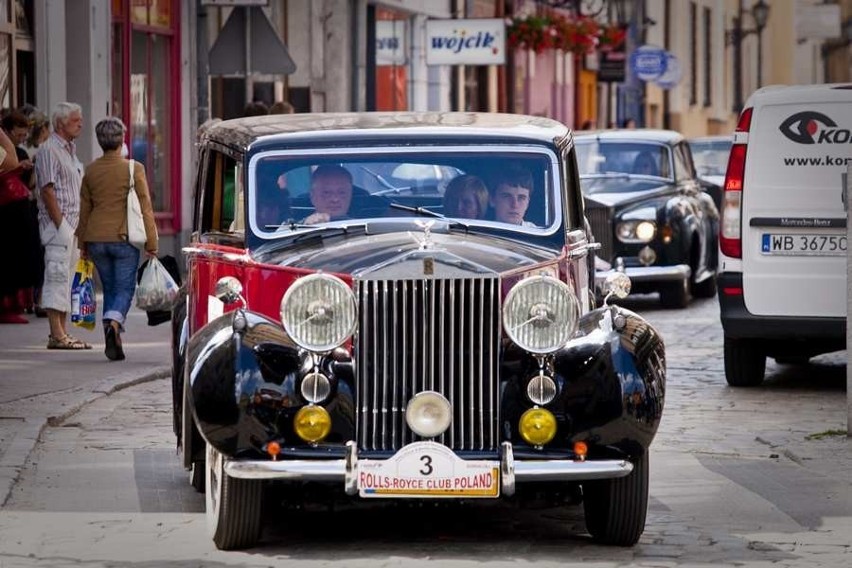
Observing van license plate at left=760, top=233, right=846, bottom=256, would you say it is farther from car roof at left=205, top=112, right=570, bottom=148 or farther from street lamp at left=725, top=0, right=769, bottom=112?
street lamp at left=725, top=0, right=769, bottom=112

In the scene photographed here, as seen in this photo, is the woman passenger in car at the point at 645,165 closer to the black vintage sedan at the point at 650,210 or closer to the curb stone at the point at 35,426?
the black vintage sedan at the point at 650,210

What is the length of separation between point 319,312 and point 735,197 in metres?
6.42

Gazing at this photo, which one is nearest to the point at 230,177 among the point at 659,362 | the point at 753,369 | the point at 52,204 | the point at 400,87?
the point at 659,362

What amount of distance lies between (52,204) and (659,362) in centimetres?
886

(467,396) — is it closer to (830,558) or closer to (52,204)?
(830,558)

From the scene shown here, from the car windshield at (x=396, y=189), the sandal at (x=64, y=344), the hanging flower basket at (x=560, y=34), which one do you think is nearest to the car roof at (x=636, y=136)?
the sandal at (x=64, y=344)

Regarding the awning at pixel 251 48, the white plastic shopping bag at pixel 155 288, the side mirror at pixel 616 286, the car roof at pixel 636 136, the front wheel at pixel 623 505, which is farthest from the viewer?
the car roof at pixel 636 136

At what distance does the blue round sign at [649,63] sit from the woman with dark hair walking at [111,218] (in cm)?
3082

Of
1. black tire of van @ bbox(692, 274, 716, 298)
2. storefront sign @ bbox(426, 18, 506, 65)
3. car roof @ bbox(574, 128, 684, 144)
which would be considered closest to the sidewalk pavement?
car roof @ bbox(574, 128, 684, 144)

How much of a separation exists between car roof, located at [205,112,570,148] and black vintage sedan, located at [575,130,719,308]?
10.6m

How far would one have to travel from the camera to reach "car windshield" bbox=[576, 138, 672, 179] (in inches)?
862

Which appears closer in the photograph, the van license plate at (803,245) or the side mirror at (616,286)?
the side mirror at (616,286)

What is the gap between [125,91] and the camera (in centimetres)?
2442

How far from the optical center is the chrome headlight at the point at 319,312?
789cm
